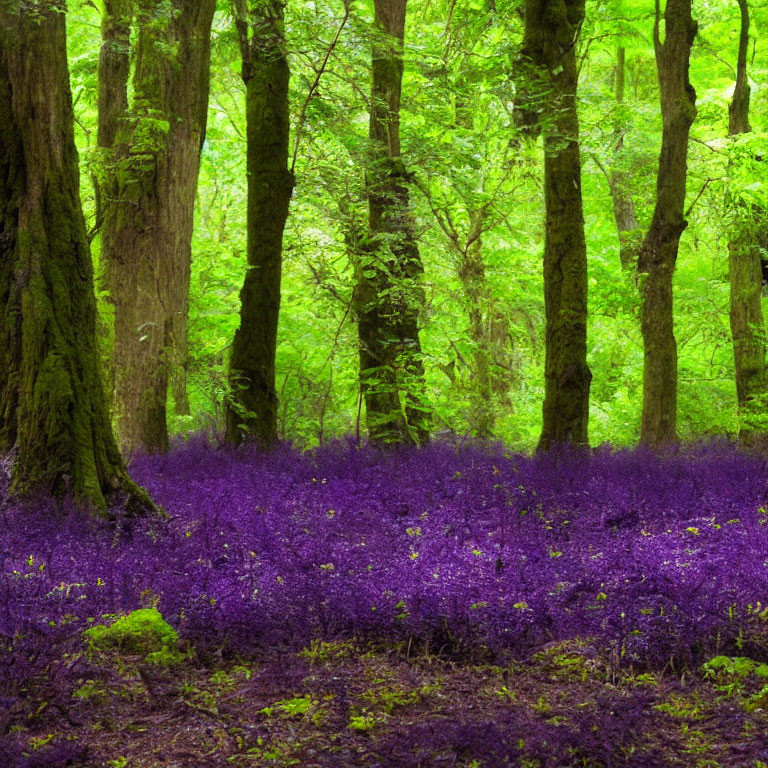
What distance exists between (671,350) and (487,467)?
15.6ft

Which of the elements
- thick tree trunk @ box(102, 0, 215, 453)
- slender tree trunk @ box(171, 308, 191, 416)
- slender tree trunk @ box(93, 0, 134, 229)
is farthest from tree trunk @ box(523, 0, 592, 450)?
slender tree trunk @ box(93, 0, 134, 229)

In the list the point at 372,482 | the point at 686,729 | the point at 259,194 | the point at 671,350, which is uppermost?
the point at 259,194

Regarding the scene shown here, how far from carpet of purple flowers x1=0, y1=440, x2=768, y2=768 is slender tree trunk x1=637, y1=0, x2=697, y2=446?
484cm

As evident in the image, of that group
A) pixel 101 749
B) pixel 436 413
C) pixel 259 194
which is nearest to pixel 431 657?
pixel 101 749

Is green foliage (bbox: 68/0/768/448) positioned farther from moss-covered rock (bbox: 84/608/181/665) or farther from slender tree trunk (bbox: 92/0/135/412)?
moss-covered rock (bbox: 84/608/181/665)

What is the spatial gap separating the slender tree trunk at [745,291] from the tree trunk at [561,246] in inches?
181

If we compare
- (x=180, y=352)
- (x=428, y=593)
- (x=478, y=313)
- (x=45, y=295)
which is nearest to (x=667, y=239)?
(x=180, y=352)

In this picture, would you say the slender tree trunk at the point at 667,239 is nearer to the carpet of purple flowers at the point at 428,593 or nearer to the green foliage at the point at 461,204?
the green foliage at the point at 461,204

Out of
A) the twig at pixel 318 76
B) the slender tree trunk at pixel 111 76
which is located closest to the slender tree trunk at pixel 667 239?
the twig at pixel 318 76

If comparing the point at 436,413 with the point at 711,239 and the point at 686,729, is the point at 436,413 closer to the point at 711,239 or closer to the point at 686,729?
the point at 711,239

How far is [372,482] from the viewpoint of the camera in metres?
8.06

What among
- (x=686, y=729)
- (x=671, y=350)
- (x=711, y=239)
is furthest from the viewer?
(x=711, y=239)

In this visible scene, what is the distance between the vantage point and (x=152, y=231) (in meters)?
10.7

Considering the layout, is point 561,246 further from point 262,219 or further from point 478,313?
point 478,313
